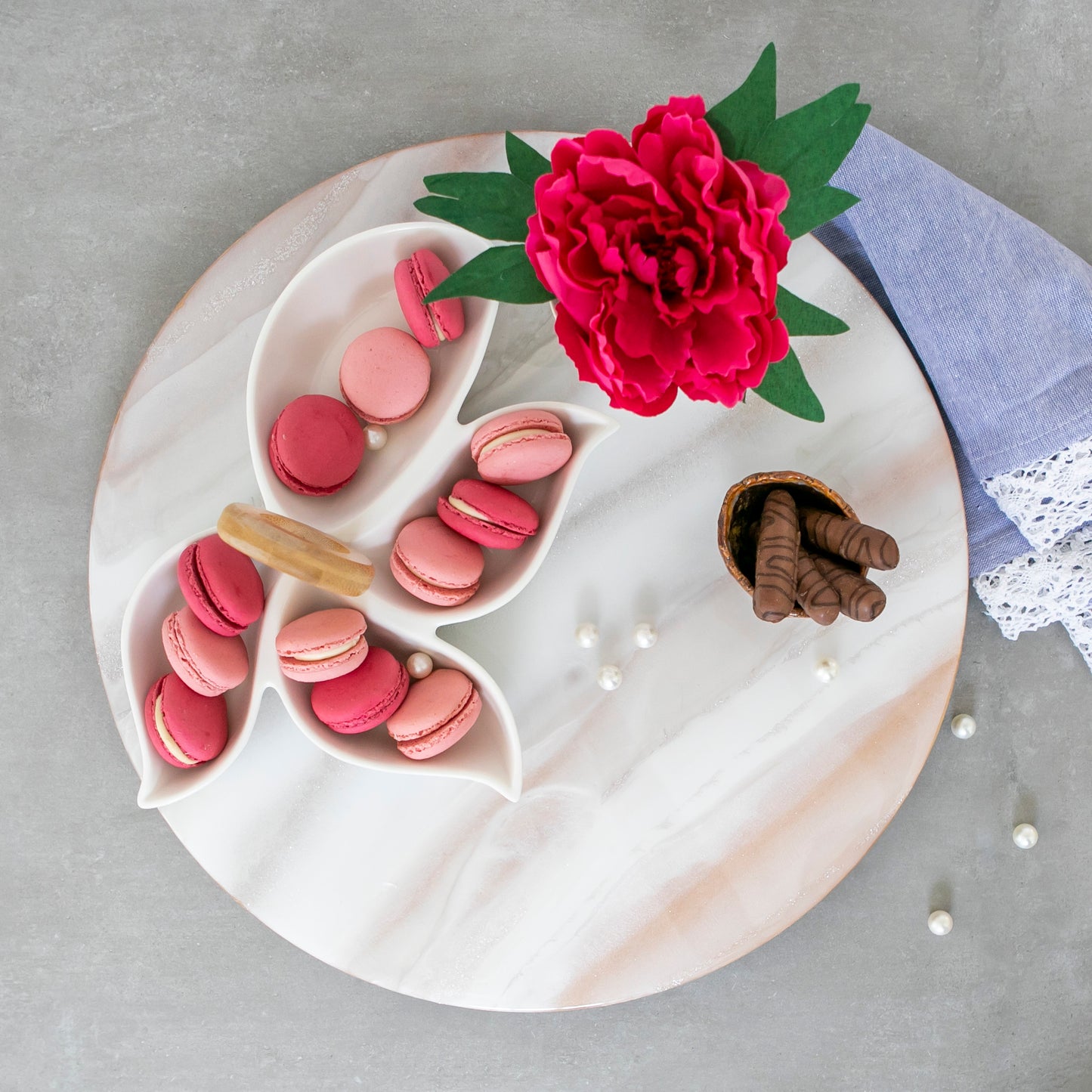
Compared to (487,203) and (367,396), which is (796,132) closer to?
(487,203)

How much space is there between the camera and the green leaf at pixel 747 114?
1.63ft

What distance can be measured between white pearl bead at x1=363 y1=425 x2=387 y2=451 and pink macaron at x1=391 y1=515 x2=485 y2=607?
0.10 meters

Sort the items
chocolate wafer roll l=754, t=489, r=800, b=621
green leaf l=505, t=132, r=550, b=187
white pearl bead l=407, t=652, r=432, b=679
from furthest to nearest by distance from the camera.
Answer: white pearl bead l=407, t=652, r=432, b=679, chocolate wafer roll l=754, t=489, r=800, b=621, green leaf l=505, t=132, r=550, b=187

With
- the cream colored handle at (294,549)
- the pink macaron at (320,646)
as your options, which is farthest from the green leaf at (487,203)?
the pink macaron at (320,646)

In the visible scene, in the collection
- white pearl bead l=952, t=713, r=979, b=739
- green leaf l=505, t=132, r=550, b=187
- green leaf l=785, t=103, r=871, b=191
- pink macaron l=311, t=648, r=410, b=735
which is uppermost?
green leaf l=785, t=103, r=871, b=191

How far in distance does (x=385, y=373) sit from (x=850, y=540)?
429mm

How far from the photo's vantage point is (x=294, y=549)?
24.5 inches

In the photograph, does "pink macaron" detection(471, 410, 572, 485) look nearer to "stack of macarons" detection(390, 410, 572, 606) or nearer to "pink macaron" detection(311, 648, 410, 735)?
"stack of macarons" detection(390, 410, 572, 606)

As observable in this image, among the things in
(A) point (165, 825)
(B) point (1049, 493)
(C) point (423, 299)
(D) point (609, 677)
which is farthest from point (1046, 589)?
(A) point (165, 825)

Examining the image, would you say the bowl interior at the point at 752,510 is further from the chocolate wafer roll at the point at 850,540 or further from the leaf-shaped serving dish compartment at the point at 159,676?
the leaf-shaped serving dish compartment at the point at 159,676

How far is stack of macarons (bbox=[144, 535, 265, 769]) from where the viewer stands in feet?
2.40

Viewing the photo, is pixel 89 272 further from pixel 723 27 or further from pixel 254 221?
pixel 723 27

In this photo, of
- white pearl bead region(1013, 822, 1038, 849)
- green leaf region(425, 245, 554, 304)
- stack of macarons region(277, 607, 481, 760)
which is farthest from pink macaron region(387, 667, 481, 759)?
white pearl bead region(1013, 822, 1038, 849)

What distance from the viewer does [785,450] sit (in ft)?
2.79
